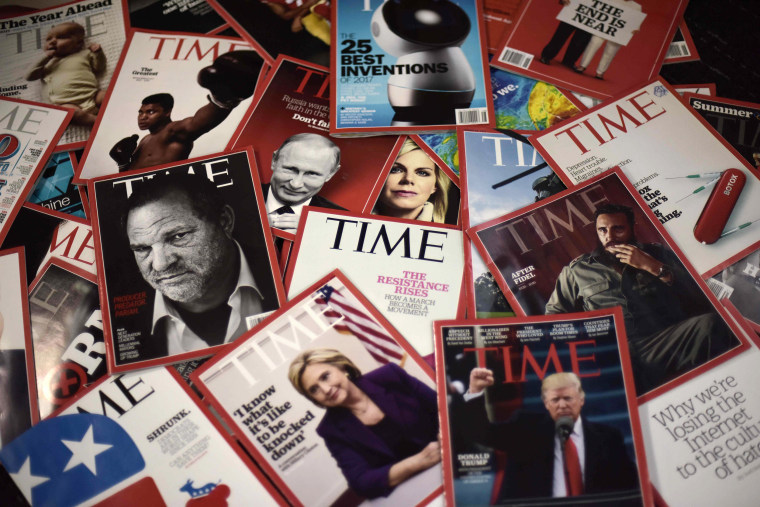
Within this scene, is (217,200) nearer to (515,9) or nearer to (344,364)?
(344,364)

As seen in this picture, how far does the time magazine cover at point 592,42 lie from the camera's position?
3.93 feet

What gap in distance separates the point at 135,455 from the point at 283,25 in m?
0.93

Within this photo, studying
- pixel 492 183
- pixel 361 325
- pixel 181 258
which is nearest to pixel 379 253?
pixel 361 325

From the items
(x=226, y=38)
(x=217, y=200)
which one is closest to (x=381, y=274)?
(x=217, y=200)

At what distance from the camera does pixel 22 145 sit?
119cm

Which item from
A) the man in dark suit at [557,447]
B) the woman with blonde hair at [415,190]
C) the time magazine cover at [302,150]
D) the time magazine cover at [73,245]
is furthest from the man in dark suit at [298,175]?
the man in dark suit at [557,447]

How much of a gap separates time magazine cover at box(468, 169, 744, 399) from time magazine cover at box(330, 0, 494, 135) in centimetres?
25

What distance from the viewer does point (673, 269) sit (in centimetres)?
100

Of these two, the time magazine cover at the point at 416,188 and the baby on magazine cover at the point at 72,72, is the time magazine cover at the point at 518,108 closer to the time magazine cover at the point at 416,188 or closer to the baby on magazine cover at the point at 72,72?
the time magazine cover at the point at 416,188

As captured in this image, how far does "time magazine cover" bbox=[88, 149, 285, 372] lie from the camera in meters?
1.01

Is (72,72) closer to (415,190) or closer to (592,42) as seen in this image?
(415,190)

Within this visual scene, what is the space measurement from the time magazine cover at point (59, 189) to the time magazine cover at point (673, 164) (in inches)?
35.6

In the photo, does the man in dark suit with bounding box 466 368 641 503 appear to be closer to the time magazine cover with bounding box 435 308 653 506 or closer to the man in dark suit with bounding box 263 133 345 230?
the time magazine cover with bounding box 435 308 653 506

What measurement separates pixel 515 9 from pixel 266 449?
40.6 inches
